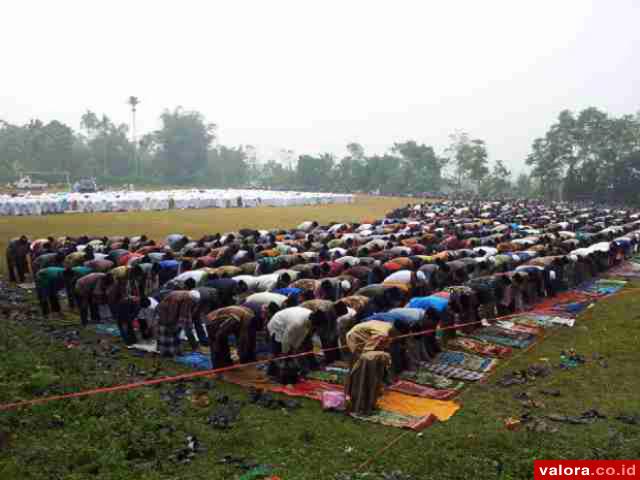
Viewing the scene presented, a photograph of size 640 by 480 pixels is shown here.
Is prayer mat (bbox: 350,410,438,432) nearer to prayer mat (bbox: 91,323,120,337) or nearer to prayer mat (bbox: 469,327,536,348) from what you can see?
prayer mat (bbox: 469,327,536,348)

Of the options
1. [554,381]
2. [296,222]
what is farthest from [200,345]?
[296,222]

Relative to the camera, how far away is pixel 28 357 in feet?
25.1

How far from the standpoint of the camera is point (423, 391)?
24.2ft

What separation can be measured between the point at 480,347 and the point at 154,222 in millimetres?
23597

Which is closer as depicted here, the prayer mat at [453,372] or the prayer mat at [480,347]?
the prayer mat at [453,372]

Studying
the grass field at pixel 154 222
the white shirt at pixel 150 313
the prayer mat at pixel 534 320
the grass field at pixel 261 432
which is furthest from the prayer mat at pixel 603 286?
the grass field at pixel 154 222

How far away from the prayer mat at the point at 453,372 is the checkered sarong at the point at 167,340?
163 inches

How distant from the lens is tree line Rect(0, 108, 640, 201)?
52.5 metres

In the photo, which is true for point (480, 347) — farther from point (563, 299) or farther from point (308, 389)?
point (563, 299)

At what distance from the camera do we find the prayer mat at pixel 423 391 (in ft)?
23.7

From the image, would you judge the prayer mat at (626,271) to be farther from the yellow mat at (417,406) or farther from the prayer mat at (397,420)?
the prayer mat at (397,420)

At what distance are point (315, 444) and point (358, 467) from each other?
68 cm

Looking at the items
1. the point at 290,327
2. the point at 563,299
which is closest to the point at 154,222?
the point at 563,299

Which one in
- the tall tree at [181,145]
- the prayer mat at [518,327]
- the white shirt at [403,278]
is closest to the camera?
the prayer mat at [518,327]
